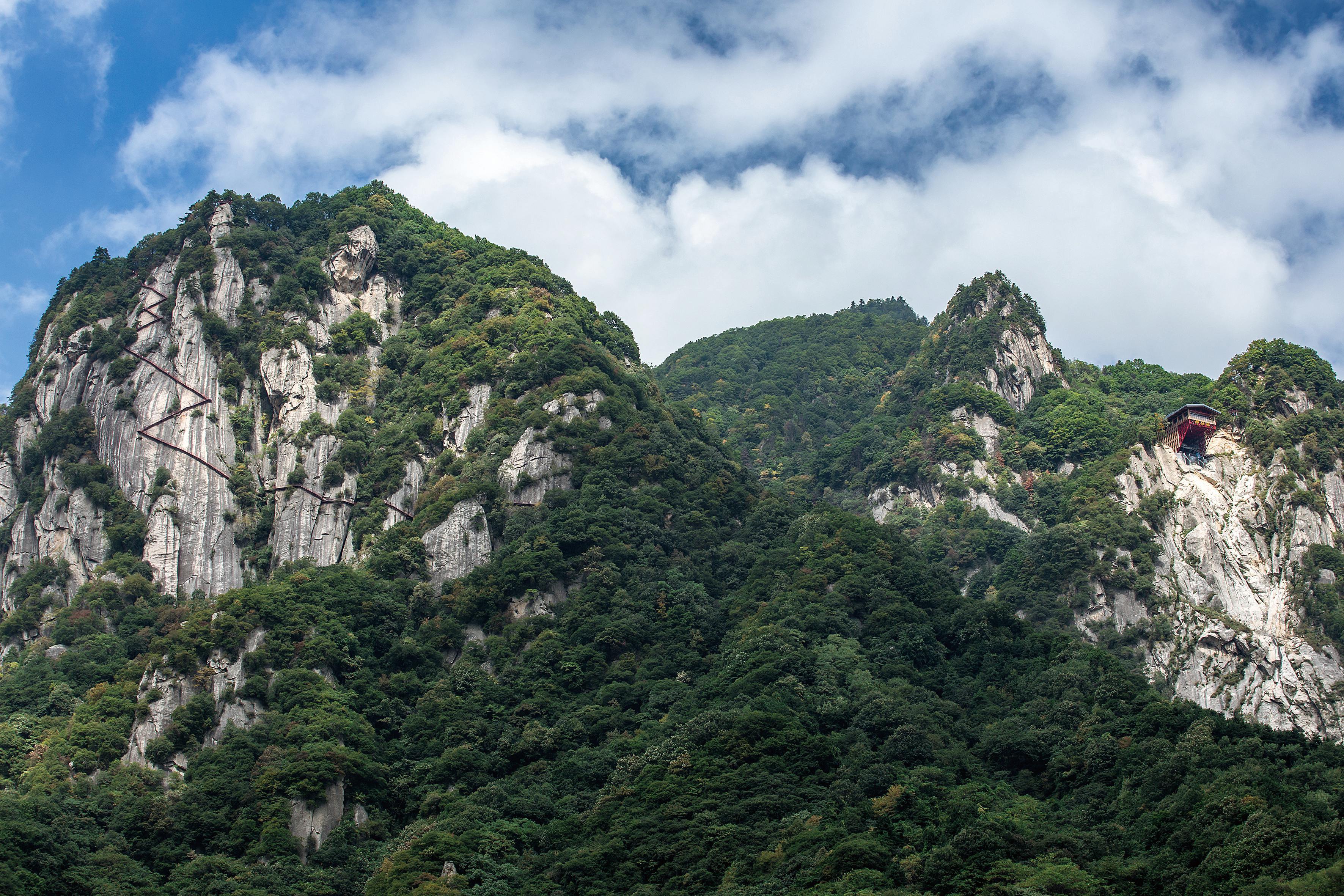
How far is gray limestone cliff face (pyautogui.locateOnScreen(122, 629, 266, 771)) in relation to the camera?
257 ft

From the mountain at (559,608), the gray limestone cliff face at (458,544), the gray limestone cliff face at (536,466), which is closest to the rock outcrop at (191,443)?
the mountain at (559,608)

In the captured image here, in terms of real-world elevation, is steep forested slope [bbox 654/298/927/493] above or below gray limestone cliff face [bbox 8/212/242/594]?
above

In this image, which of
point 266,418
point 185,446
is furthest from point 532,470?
point 185,446

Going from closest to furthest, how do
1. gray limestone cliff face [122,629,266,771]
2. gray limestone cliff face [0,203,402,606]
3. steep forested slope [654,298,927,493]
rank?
gray limestone cliff face [122,629,266,771], gray limestone cliff face [0,203,402,606], steep forested slope [654,298,927,493]

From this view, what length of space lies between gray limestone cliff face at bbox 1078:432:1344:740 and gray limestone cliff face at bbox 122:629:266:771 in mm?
56486

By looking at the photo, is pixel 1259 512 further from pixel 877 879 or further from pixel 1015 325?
pixel 877 879

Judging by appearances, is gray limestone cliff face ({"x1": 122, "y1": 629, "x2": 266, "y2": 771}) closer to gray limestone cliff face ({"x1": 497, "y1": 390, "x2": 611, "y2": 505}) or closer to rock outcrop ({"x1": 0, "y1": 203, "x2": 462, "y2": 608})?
rock outcrop ({"x1": 0, "y1": 203, "x2": 462, "y2": 608})

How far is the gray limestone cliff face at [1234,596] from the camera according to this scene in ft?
315

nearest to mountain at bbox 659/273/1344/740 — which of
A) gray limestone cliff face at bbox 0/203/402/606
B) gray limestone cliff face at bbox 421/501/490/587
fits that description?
gray limestone cliff face at bbox 421/501/490/587

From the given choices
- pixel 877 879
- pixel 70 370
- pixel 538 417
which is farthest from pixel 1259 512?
pixel 70 370

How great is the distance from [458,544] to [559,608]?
341 inches

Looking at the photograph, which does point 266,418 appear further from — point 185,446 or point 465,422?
point 465,422

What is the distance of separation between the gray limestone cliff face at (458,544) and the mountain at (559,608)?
0.25 m

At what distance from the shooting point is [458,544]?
94.9 m
